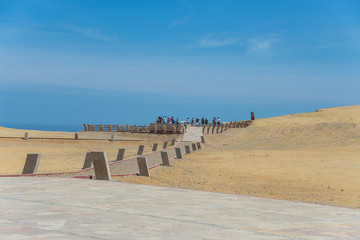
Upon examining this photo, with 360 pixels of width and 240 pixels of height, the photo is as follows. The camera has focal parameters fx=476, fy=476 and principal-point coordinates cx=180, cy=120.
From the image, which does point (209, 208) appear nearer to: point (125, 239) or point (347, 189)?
point (125, 239)

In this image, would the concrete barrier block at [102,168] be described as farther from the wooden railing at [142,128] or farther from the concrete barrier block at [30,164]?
the wooden railing at [142,128]

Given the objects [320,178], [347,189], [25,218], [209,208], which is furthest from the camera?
[320,178]

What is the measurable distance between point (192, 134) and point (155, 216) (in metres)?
43.0

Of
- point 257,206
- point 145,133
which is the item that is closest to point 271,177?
point 257,206

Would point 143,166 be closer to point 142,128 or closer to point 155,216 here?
point 155,216

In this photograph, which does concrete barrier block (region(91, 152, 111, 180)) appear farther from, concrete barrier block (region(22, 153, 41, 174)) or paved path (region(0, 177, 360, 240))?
concrete barrier block (region(22, 153, 41, 174))

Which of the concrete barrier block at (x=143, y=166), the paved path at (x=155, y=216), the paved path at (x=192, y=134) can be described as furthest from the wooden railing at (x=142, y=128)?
the paved path at (x=155, y=216)

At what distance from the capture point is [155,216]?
24.6ft

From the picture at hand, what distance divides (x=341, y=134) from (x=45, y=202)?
38805 millimetres

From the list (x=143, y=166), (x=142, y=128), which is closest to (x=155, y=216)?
(x=143, y=166)

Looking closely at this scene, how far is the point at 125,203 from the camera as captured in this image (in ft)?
28.9

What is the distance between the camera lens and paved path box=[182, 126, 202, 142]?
46.2 m

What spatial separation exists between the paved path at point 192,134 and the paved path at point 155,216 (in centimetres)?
3508

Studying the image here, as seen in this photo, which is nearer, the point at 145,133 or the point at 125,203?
the point at 125,203
